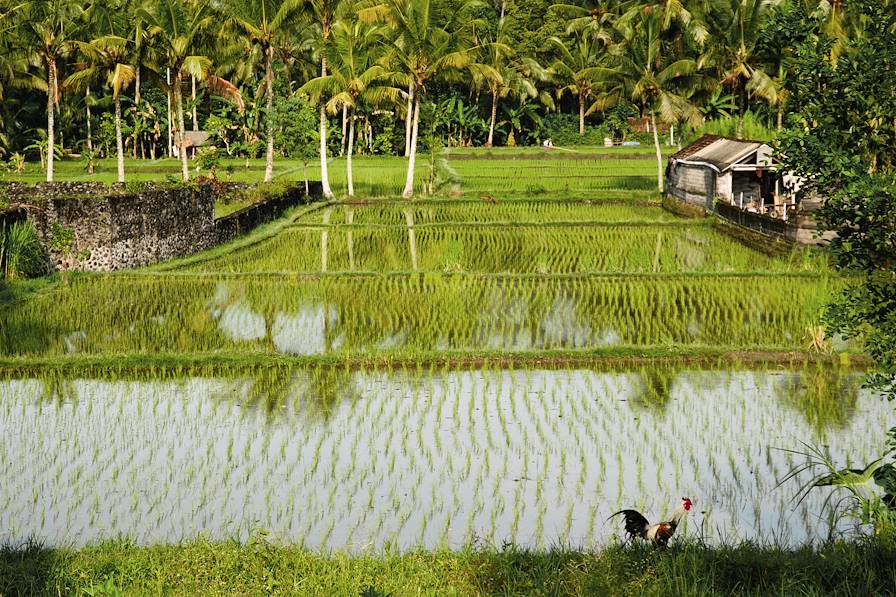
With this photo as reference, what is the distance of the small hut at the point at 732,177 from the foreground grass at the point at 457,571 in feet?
58.7

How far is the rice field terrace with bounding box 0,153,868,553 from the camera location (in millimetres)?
7375

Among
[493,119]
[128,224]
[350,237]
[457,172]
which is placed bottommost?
[350,237]

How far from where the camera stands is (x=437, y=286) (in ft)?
52.2

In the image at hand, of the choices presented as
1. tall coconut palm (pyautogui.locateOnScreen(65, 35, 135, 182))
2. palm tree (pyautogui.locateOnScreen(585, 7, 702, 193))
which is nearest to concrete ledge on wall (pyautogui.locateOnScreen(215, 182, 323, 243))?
tall coconut palm (pyautogui.locateOnScreen(65, 35, 135, 182))

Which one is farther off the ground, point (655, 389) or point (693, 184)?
point (693, 184)

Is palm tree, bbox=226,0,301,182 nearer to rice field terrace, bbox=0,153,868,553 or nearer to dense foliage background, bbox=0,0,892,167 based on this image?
dense foliage background, bbox=0,0,892,167

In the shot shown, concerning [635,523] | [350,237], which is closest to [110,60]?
[350,237]

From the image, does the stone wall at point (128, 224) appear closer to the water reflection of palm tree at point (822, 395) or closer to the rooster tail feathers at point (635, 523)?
the water reflection of palm tree at point (822, 395)

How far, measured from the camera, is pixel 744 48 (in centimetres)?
3253

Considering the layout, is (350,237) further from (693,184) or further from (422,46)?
(693,184)

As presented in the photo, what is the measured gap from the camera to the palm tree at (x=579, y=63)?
46.3 metres

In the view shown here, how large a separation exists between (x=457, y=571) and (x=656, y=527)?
103 centimetres

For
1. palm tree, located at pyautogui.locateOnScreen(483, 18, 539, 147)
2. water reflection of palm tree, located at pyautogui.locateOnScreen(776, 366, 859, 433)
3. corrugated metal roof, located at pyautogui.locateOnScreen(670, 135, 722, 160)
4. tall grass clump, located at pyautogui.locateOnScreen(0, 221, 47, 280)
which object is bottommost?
water reflection of palm tree, located at pyautogui.locateOnScreen(776, 366, 859, 433)

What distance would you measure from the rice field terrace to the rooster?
0.50m
